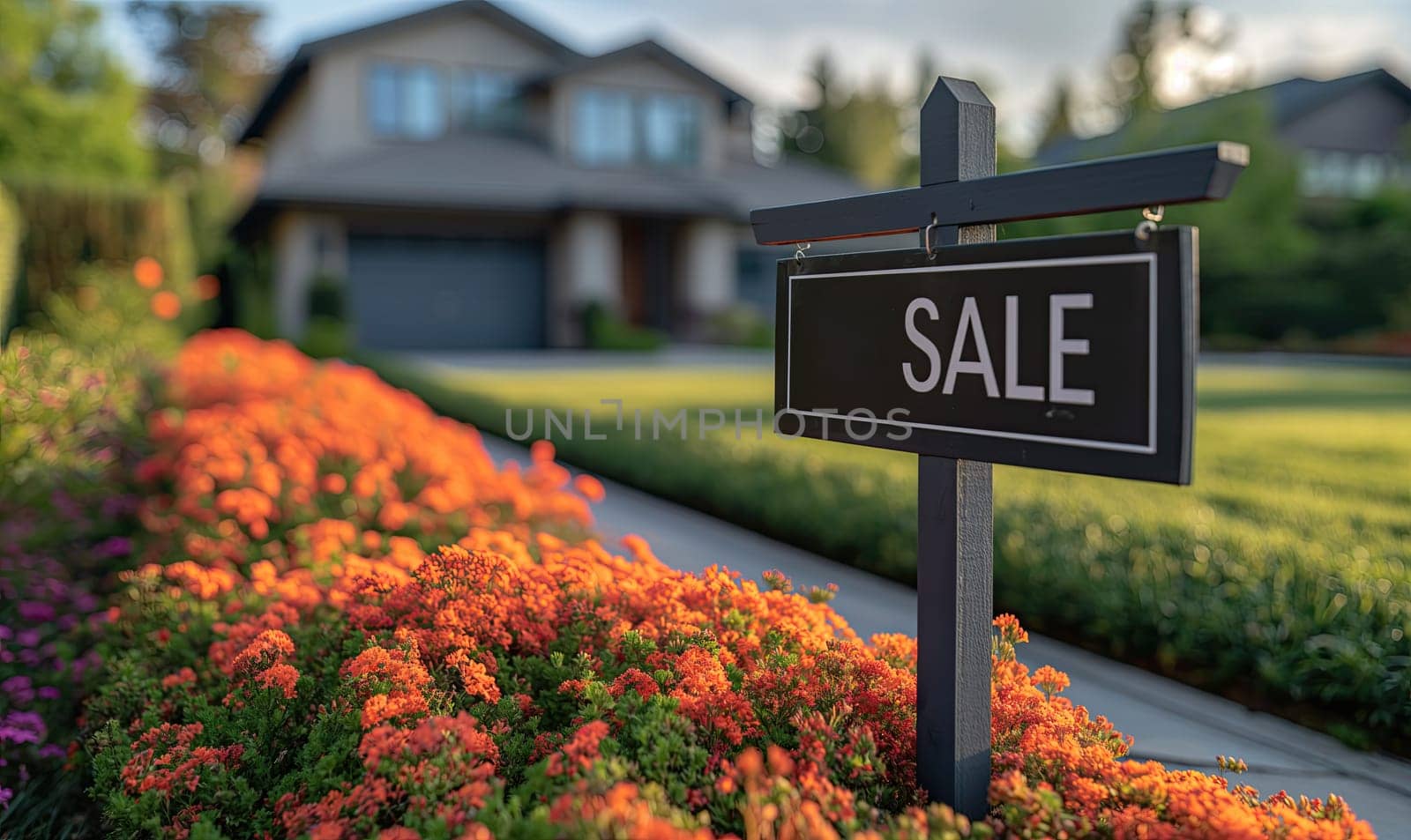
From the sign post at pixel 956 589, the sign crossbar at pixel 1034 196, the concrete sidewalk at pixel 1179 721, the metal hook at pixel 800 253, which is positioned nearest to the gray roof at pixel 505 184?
the concrete sidewalk at pixel 1179 721

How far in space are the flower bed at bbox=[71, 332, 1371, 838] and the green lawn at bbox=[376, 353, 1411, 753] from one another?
5.89 ft

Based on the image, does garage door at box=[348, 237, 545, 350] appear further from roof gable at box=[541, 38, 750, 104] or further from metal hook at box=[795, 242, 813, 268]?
metal hook at box=[795, 242, 813, 268]

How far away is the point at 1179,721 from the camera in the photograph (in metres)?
3.76

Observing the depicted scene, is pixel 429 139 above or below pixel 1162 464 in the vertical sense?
above

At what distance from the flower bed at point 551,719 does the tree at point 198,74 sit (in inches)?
1825

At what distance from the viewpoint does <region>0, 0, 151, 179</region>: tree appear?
3266 cm

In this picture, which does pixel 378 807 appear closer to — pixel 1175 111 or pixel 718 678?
pixel 718 678

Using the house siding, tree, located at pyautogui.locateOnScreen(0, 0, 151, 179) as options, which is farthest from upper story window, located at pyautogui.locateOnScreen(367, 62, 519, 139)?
tree, located at pyautogui.locateOnScreen(0, 0, 151, 179)

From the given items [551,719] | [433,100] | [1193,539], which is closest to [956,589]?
[551,719]

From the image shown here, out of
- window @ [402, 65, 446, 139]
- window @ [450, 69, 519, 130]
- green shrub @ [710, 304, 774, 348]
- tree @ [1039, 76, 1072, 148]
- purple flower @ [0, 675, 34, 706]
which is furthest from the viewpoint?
tree @ [1039, 76, 1072, 148]

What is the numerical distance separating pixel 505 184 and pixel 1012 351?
2123 cm

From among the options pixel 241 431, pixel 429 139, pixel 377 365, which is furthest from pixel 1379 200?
pixel 241 431

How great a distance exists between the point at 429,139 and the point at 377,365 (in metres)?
10.4

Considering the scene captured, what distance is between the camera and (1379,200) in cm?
2817
